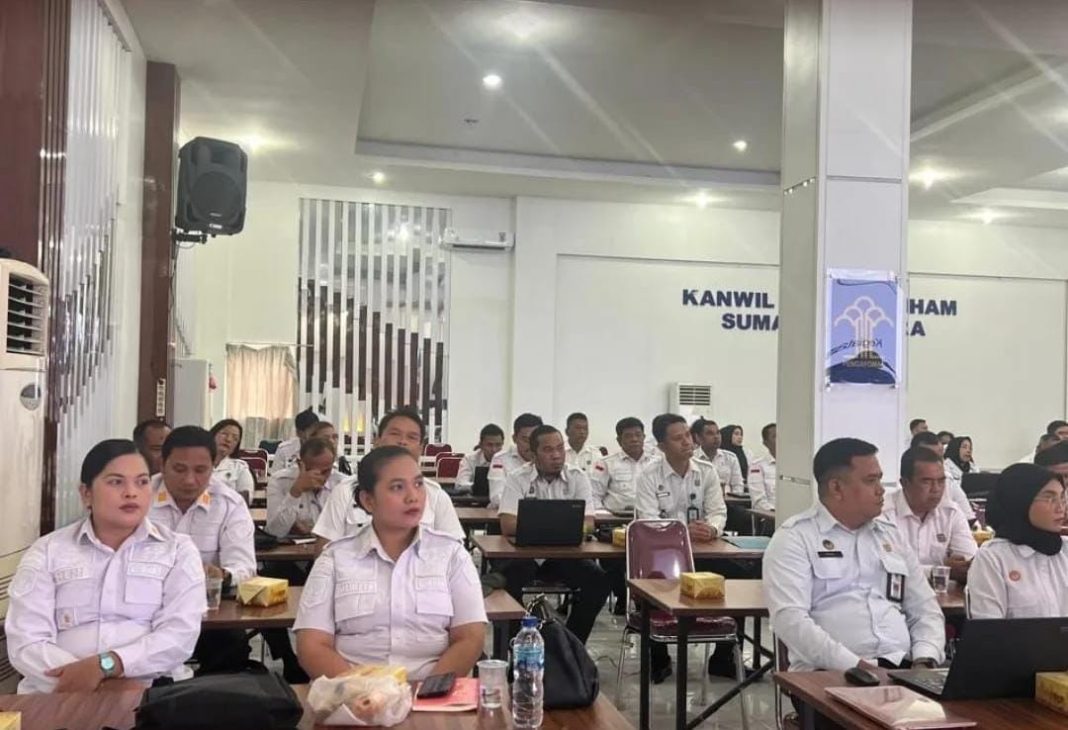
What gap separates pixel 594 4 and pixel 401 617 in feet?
14.7

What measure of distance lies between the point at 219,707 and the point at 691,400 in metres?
10.9

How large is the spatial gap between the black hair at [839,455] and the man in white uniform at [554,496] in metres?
2.34

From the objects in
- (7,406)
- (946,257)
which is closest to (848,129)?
(7,406)

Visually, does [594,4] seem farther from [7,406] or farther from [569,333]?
[569,333]

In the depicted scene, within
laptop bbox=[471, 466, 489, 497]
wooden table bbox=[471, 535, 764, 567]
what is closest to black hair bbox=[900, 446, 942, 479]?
wooden table bbox=[471, 535, 764, 567]

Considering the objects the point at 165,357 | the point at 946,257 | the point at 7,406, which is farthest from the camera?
the point at 946,257

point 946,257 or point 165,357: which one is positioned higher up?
point 946,257

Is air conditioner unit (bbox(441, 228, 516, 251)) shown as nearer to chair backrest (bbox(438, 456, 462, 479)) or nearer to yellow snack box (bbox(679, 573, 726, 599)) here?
chair backrest (bbox(438, 456, 462, 479))

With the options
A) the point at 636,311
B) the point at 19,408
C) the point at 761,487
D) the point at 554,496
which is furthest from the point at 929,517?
Answer: the point at 636,311

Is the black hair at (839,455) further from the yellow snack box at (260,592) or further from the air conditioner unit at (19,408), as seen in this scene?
the air conditioner unit at (19,408)

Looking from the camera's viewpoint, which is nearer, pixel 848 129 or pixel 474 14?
pixel 848 129

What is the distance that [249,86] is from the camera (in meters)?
7.86

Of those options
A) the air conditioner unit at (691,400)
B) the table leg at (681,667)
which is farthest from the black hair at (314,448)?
the air conditioner unit at (691,400)

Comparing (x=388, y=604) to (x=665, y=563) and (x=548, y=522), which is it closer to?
(x=665, y=563)
